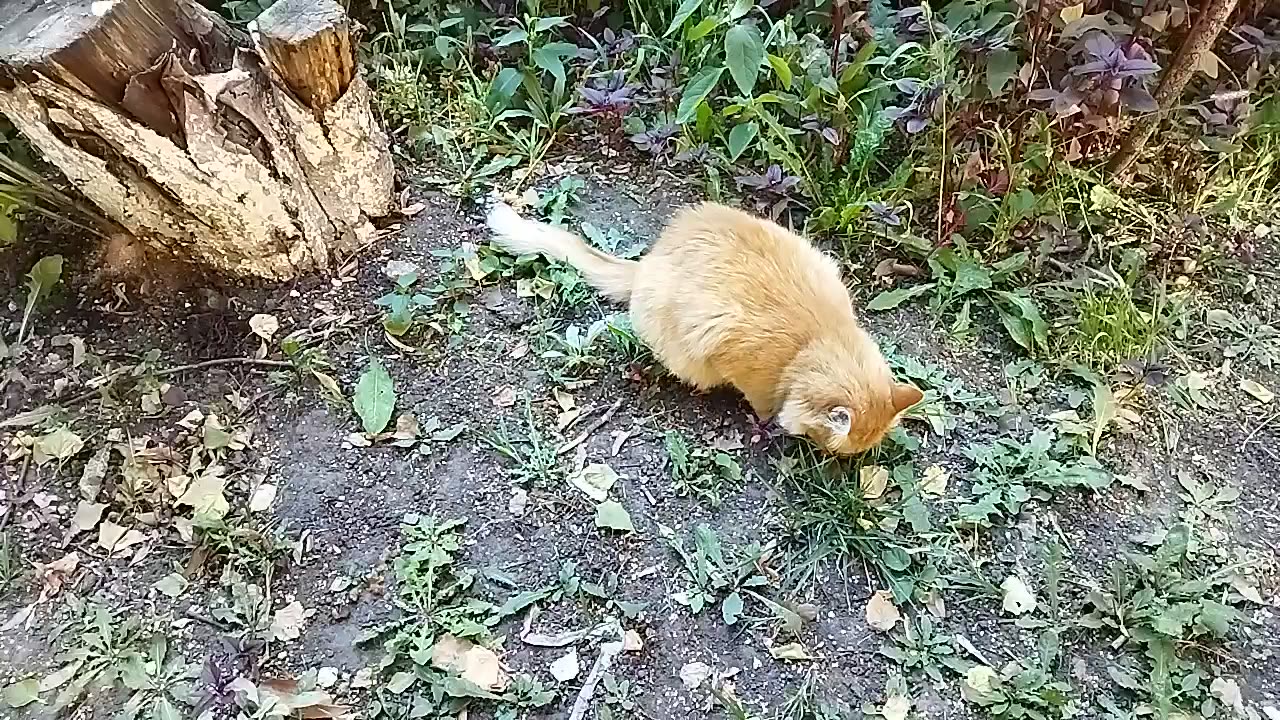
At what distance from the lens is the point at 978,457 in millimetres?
2555

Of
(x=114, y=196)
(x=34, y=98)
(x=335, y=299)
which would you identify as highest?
(x=34, y=98)

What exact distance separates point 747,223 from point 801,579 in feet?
2.94

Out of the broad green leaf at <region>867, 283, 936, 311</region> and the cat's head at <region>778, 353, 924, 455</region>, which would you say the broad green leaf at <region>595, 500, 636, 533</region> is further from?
the broad green leaf at <region>867, 283, 936, 311</region>

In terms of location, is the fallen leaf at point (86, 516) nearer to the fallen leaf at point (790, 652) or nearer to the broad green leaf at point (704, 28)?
the fallen leaf at point (790, 652)

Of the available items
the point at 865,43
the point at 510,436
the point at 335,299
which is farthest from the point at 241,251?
the point at 865,43

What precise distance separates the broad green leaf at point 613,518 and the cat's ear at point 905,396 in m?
0.70

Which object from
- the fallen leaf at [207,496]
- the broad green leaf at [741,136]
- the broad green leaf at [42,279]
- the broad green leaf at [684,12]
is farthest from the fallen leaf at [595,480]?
the broad green leaf at [42,279]

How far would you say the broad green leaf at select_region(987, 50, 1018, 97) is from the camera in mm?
2734

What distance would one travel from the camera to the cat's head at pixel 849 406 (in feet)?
7.63

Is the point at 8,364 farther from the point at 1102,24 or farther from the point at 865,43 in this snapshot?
the point at 1102,24

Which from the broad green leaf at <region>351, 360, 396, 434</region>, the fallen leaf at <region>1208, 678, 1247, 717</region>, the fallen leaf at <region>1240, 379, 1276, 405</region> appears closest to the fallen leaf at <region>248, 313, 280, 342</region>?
the broad green leaf at <region>351, 360, 396, 434</region>

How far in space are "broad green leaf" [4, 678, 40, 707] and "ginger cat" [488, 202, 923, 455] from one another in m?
1.60

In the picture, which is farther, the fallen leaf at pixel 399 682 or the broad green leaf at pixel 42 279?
the broad green leaf at pixel 42 279

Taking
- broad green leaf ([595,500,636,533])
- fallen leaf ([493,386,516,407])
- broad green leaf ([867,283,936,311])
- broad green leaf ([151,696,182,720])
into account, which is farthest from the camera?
broad green leaf ([867,283,936,311])
